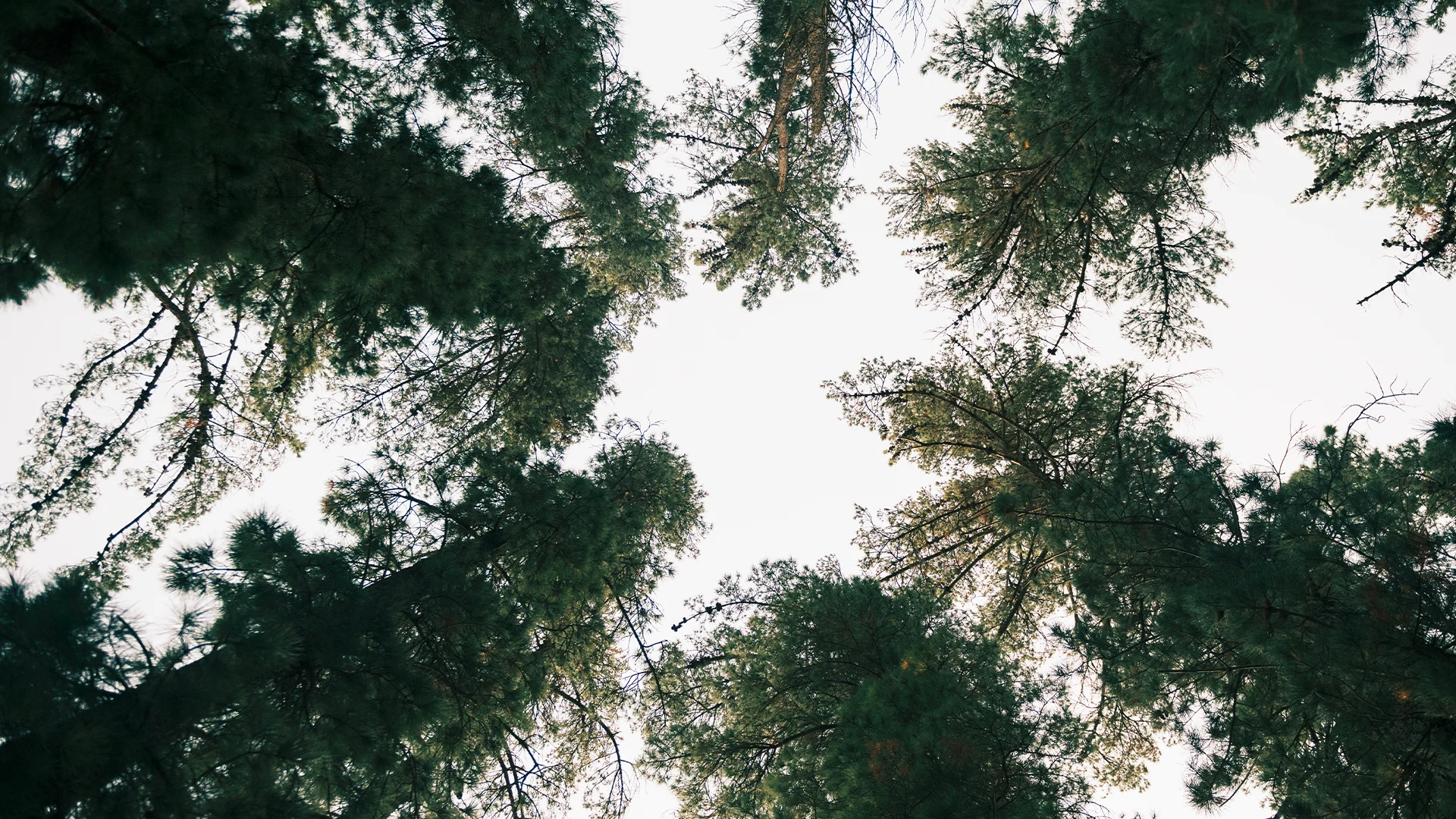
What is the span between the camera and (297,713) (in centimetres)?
402

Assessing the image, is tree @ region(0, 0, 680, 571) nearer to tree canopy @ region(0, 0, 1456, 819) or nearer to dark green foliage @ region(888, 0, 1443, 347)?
tree canopy @ region(0, 0, 1456, 819)

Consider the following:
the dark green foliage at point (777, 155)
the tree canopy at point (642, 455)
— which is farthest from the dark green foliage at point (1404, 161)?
the dark green foliage at point (777, 155)

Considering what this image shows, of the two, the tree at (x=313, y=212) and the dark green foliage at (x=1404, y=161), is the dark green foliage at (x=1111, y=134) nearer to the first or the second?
the dark green foliage at (x=1404, y=161)

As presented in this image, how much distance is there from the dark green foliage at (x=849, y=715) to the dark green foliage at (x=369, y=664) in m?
1.18

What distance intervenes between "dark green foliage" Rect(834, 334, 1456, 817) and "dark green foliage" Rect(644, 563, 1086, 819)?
133 centimetres

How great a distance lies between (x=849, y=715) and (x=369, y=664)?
399cm

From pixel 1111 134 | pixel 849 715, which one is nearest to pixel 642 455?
pixel 849 715

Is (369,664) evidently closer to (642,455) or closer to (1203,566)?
(642,455)

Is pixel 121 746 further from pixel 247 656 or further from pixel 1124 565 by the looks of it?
pixel 1124 565

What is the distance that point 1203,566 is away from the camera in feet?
19.1

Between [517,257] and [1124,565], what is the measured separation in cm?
675

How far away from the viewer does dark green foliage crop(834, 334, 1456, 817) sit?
4.04 m

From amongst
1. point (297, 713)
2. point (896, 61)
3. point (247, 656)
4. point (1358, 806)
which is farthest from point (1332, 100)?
point (297, 713)

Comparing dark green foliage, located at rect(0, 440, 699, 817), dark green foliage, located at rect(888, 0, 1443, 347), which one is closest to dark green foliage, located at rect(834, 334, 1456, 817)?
dark green foliage, located at rect(888, 0, 1443, 347)
